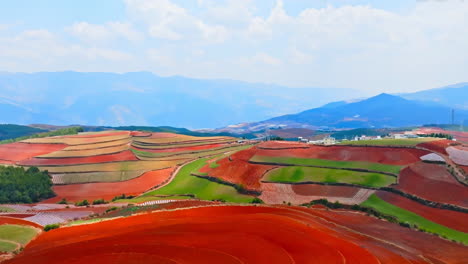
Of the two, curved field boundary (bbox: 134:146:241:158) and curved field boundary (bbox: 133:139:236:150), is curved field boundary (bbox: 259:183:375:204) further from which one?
curved field boundary (bbox: 133:139:236:150)

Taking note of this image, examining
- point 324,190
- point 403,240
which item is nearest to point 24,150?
point 324,190

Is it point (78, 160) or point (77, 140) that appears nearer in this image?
point (78, 160)

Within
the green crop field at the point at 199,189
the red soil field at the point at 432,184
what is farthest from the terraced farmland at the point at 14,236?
the red soil field at the point at 432,184

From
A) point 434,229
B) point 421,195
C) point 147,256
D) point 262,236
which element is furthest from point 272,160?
point 147,256

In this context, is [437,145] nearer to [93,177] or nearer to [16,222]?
[16,222]

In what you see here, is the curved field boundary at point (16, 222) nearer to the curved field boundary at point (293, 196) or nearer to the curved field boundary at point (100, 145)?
the curved field boundary at point (293, 196)

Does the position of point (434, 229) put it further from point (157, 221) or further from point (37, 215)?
point (37, 215)
